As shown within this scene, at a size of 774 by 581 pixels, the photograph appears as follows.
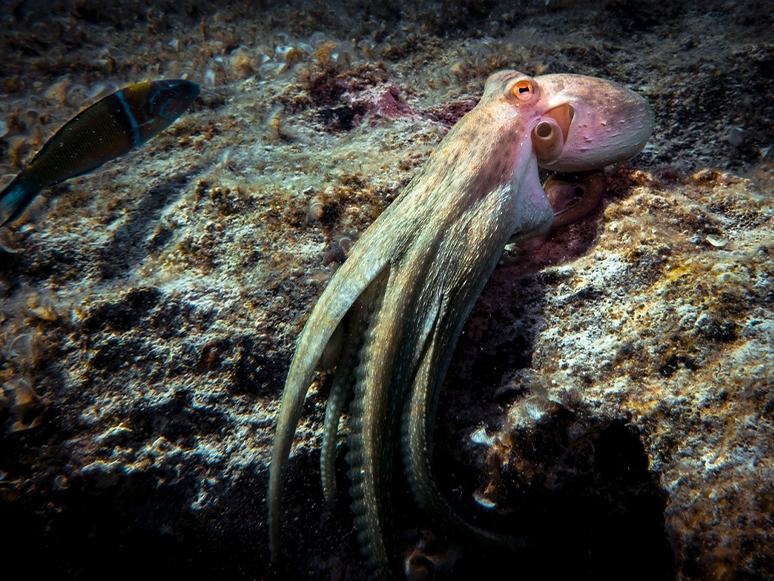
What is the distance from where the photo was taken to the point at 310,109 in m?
3.14

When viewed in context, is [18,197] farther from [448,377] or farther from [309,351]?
[448,377]

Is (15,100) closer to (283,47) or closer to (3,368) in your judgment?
(283,47)

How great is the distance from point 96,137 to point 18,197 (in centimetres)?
60

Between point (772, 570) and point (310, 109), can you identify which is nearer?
point (772, 570)

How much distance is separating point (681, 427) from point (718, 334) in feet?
1.35

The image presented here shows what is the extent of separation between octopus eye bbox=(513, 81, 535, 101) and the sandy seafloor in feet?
2.25

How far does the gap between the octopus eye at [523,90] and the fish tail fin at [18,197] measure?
294 centimetres

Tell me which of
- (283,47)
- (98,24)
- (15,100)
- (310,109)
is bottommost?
(310,109)

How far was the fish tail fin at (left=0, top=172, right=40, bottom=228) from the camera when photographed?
2.29 meters

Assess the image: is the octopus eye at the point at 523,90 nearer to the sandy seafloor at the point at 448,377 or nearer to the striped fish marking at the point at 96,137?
the sandy seafloor at the point at 448,377

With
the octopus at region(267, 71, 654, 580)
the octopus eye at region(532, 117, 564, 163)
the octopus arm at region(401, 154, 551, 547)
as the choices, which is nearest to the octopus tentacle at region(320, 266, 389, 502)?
the octopus at region(267, 71, 654, 580)

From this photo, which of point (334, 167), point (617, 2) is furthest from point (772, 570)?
point (617, 2)

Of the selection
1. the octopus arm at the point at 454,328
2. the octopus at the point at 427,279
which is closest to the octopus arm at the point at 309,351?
the octopus at the point at 427,279

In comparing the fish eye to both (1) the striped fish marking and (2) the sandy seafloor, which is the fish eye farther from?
(1) the striped fish marking
